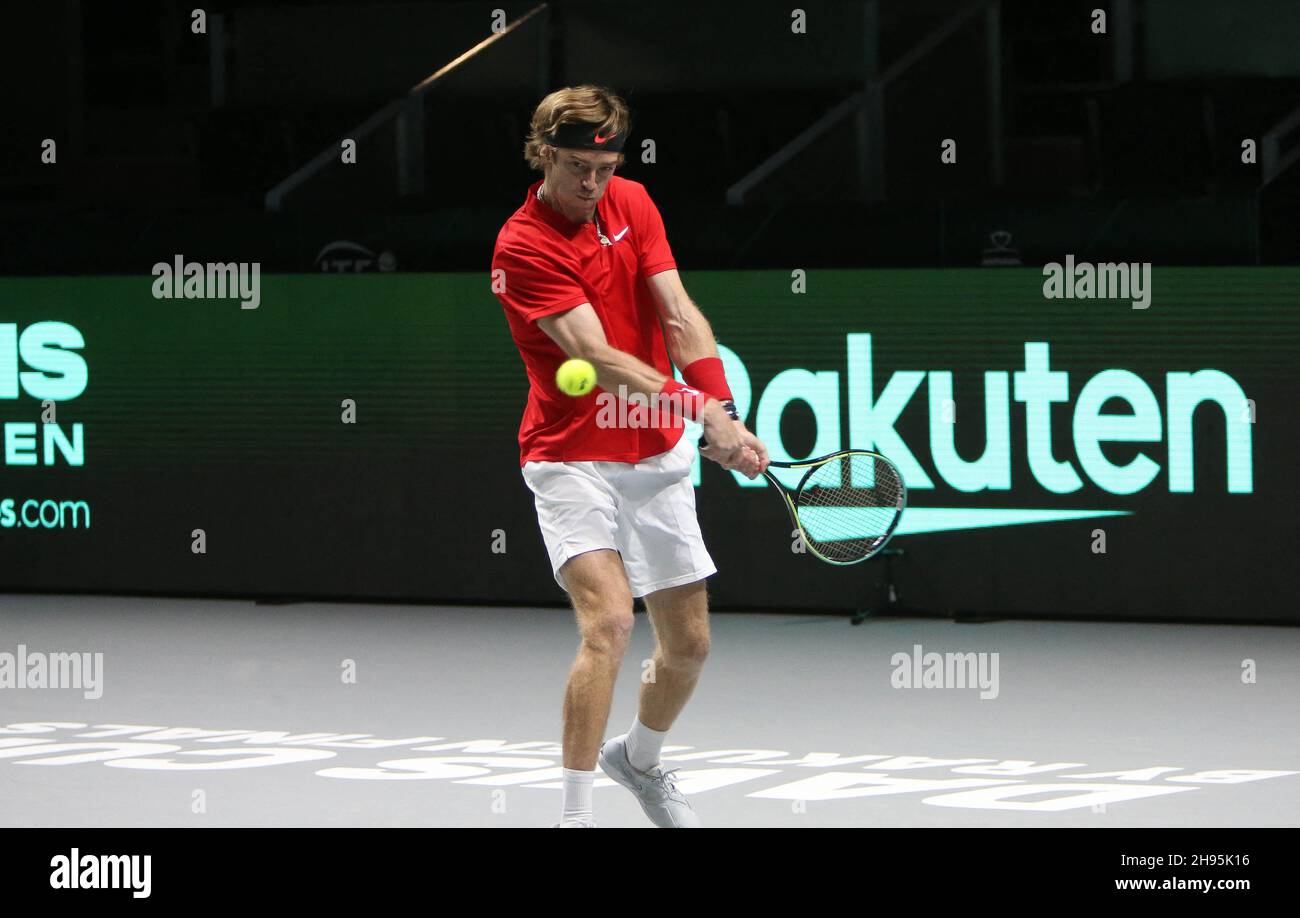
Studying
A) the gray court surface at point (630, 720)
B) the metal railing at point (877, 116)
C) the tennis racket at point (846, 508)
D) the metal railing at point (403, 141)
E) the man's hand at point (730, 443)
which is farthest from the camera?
the metal railing at point (403, 141)

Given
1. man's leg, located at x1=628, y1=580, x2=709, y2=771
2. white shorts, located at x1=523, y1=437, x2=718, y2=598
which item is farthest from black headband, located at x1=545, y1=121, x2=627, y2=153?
man's leg, located at x1=628, y1=580, x2=709, y2=771

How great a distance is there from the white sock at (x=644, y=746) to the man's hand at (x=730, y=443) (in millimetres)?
802

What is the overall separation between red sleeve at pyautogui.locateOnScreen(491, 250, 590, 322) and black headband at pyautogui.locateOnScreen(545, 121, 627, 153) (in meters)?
0.29

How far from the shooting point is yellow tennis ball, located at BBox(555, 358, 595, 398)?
5719 millimetres

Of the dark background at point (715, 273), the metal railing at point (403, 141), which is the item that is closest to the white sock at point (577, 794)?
the dark background at point (715, 273)

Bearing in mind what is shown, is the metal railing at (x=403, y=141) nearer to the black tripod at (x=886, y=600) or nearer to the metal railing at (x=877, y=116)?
the metal railing at (x=877, y=116)

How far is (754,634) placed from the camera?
1088 cm

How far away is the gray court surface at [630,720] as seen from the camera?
269 inches

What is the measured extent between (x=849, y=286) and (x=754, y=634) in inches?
68.0

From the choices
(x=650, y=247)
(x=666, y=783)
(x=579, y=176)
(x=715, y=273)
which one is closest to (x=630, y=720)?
(x=666, y=783)

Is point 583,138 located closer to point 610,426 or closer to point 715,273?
point 610,426

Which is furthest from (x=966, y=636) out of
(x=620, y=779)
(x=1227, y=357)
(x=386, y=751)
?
(x=620, y=779)

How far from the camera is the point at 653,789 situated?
6133 mm

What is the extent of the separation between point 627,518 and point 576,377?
479 mm
